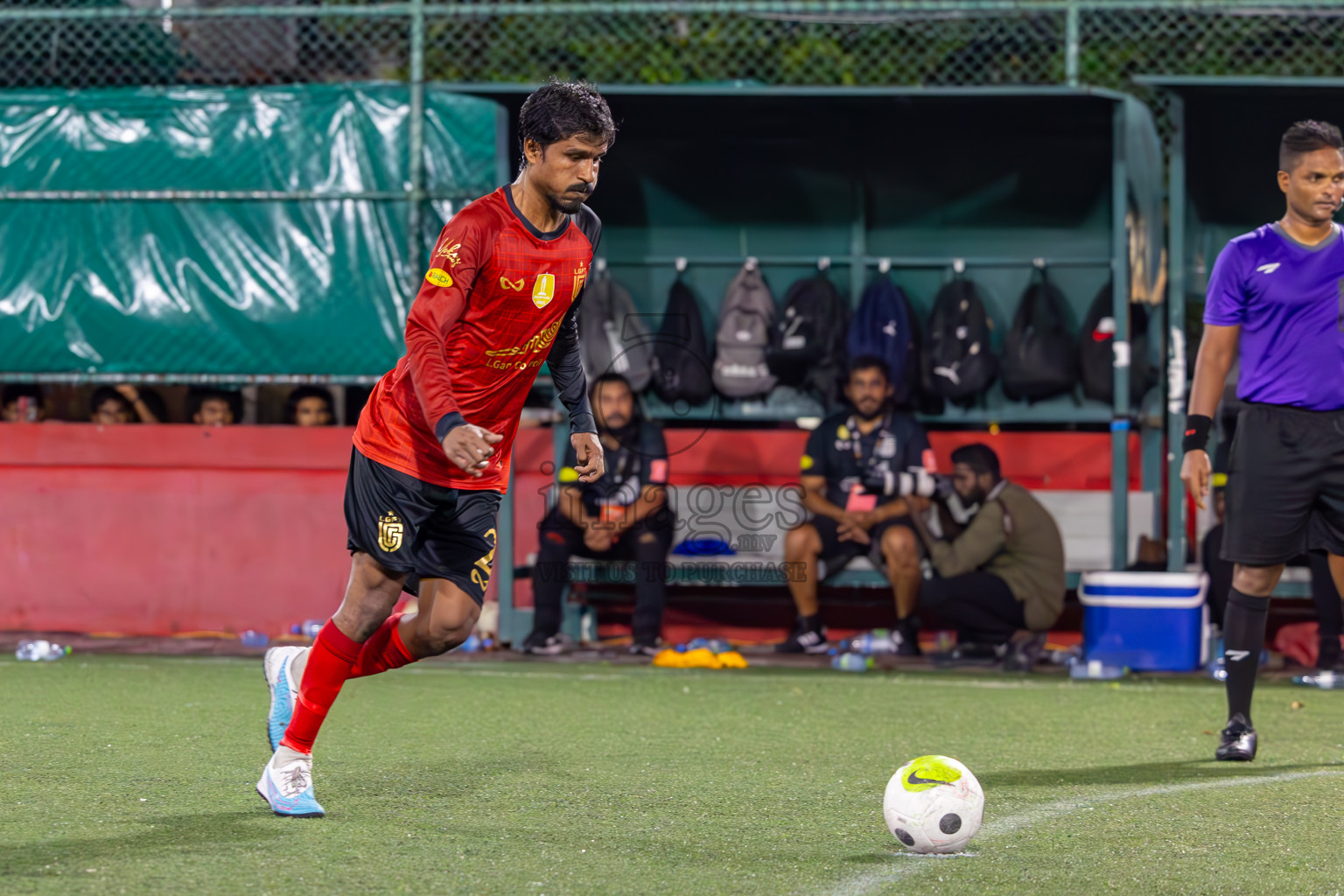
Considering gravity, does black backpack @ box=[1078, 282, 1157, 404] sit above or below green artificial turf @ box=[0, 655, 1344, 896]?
above

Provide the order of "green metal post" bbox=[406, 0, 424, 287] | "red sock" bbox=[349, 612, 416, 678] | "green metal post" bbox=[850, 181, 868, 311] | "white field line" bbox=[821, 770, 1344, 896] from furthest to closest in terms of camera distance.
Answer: "green metal post" bbox=[850, 181, 868, 311] < "green metal post" bbox=[406, 0, 424, 287] < "red sock" bbox=[349, 612, 416, 678] < "white field line" bbox=[821, 770, 1344, 896]

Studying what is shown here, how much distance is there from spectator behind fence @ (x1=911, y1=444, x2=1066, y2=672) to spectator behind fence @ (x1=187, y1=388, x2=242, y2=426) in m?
4.49

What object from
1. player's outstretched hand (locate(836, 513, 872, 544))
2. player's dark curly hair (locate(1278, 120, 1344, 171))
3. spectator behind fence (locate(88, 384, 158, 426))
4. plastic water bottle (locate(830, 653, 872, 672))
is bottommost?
plastic water bottle (locate(830, 653, 872, 672))

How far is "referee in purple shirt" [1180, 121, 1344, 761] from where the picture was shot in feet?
19.4

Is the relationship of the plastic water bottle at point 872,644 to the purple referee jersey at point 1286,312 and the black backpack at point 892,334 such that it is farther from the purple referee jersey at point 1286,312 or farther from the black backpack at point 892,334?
the purple referee jersey at point 1286,312

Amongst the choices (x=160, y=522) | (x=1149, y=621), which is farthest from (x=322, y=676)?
(x=160, y=522)

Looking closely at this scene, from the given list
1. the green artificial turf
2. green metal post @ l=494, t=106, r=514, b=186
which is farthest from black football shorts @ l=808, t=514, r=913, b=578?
green metal post @ l=494, t=106, r=514, b=186

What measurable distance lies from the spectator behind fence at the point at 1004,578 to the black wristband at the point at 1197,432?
331cm

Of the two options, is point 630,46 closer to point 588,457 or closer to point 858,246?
point 858,246

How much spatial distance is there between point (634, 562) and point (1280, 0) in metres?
4.87

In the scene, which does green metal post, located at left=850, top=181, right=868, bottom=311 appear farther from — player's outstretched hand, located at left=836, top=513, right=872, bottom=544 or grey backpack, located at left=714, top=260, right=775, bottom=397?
player's outstretched hand, located at left=836, top=513, right=872, bottom=544

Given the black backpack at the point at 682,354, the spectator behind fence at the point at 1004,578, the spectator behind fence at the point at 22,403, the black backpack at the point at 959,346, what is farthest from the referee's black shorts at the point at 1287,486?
the spectator behind fence at the point at 22,403

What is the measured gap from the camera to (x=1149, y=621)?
902 centimetres

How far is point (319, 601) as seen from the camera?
33.0 ft
